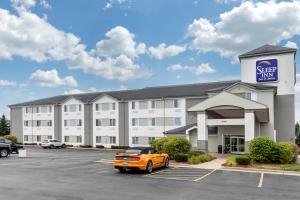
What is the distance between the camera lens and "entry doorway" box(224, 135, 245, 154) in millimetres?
33938

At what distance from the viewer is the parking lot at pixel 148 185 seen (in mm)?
12094

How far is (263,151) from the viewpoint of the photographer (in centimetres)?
2314

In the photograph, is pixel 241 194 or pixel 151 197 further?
pixel 241 194

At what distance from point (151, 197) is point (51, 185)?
523cm

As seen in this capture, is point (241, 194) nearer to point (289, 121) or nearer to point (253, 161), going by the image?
point (253, 161)

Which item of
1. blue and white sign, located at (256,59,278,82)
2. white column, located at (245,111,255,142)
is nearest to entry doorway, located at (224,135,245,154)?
white column, located at (245,111,255,142)

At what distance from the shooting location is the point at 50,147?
52406 millimetres

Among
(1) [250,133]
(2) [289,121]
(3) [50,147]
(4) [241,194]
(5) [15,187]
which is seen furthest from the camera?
(3) [50,147]

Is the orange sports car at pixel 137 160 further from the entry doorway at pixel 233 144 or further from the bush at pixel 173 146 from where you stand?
the entry doorway at pixel 233 144

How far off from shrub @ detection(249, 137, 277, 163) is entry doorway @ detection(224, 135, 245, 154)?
10.5 m

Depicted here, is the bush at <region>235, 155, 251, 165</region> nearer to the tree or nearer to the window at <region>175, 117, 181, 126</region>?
the window at <region>175, 117, 181, 126</region>

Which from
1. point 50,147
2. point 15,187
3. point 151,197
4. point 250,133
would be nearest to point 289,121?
point 250,133

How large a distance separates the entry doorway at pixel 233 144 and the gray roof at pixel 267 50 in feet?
37.2

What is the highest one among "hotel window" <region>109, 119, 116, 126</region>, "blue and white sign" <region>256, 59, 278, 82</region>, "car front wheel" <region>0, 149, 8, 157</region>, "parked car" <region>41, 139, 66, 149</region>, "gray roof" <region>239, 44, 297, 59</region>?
"gray roof" <region>239, 44, 297, 59</region>
